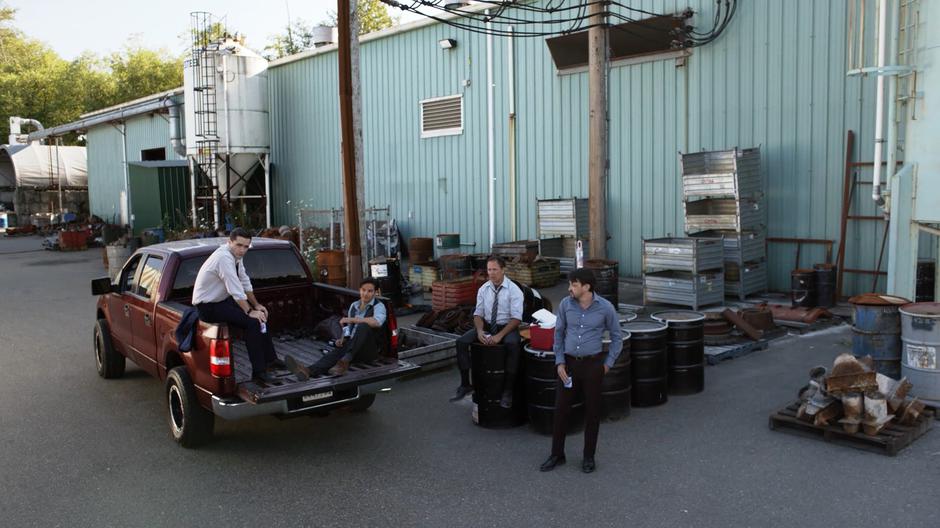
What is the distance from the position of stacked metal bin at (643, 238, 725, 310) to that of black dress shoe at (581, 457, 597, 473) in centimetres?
746

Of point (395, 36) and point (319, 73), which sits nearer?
point (395, 36)

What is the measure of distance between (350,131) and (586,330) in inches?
278

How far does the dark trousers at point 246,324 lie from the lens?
712 cm

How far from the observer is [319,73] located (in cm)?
2623

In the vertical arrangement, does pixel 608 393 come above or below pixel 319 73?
below

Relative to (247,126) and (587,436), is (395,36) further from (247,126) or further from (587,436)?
(587,436)

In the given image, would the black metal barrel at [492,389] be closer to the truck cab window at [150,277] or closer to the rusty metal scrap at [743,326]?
the truck cab window at [150,277]

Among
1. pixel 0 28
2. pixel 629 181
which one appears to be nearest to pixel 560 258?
pixel 629 181

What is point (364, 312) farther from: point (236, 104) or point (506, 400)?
point (236, 104)

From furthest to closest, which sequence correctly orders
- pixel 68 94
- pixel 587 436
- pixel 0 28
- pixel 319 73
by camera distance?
pixel 0 28 → pixel 68 94 → pixel 319 73 → pixel 587 436

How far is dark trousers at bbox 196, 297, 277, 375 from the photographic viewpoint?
23.4ft

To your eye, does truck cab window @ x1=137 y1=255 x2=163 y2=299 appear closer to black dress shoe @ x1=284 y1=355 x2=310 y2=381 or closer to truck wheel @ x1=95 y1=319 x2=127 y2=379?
truck wheel @ x1=95 y1=319 x2=127 y2=379

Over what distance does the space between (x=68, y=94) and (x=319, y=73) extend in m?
43.4

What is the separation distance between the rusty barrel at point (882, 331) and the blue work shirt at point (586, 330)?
3.15 meters
